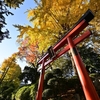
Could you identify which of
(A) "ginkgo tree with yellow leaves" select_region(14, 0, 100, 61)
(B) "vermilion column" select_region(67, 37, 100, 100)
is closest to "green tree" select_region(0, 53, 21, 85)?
(A) "ginkgo tree with yellow leaves" select_region(14, 0, 100, 61)

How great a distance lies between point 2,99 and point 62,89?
9.40 meters

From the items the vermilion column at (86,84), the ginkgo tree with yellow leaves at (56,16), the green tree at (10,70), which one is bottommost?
the vermilion column at (86,84)

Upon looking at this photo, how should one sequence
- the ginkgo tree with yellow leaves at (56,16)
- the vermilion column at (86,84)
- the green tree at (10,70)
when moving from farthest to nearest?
the green tree at (10,70) → the ginkgo tree with yellow leaves at (56,16) → the vermilion column at (86,84)

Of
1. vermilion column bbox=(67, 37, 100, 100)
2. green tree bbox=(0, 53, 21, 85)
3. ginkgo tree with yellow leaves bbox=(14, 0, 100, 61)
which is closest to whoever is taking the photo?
vermilion column bbox=(67, 37, 100, 100)

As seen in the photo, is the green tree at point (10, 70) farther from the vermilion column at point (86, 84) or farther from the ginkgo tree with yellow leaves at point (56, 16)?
the vermilion column at point (86, 84)

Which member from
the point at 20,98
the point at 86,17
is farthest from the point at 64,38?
the point at 20,98

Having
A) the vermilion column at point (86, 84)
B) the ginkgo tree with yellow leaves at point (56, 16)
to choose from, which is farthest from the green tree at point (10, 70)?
the vermilion column at point (86, 84)

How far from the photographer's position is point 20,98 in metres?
8.80

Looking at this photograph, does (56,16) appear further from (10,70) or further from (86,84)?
(10,70)

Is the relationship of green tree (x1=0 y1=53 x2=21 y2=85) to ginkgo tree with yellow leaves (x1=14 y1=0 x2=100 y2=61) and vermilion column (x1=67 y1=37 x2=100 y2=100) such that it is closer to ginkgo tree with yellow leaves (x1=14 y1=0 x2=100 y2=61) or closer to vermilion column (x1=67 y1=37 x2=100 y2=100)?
ginkgo tree with yellow leaves (x1=14 y1=0 x2=100 y2=61)

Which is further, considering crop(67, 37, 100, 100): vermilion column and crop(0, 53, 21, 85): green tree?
crop(0, 53, 21, 85): green tree

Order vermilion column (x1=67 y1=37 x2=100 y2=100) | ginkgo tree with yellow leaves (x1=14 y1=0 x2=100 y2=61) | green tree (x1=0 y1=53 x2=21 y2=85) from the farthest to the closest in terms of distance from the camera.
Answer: green tree (x1=0 y1=53 x2=21 y2=85) < ginkgo tree with yellow leaves (x1=14 y1=0 x2=100 y2=61) < vermilion column (x1=67 y1=37 x2=100 y2=100)

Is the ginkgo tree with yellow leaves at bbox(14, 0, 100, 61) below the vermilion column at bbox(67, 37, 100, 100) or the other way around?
the other way around

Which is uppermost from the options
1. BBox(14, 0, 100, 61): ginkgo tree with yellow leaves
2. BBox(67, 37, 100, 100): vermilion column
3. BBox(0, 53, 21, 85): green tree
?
BBox(0, 53, 21, 85): green tree
